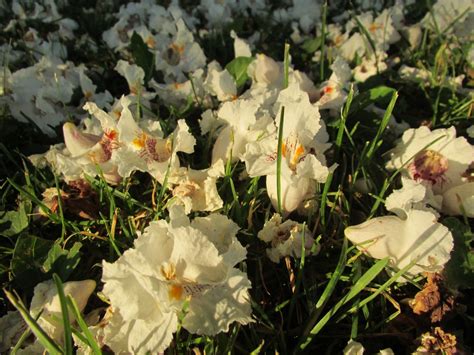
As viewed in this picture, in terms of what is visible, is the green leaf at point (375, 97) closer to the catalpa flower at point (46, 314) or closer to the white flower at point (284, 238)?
the white flower at point (284, 238)

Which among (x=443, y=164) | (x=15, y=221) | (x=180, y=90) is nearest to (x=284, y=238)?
(x=443, y=164)

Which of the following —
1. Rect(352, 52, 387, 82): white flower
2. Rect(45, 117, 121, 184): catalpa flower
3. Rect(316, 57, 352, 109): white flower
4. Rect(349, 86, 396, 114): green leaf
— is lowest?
Rect(352, 52, 387, 82): white flower

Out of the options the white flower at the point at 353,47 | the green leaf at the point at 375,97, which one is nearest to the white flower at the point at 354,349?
the green leaf at the point at 375,97

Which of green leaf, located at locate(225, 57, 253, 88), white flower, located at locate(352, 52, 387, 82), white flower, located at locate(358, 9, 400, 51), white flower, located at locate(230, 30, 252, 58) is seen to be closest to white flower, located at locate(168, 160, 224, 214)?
green leaf, located at locate(225, 57, 253, 88)

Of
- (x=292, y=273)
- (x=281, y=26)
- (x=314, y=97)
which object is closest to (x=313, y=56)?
(x=281, y=26)

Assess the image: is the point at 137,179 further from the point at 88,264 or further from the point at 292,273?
the point at 292,273

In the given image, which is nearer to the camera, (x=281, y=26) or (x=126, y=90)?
(x=126, y=90)

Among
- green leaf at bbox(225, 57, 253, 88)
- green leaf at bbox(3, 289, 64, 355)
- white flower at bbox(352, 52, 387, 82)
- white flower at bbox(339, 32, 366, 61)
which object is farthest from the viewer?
white flower at bbox(339, 32, 366, 61)

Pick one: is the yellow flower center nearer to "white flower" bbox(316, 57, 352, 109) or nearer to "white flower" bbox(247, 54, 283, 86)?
"white flower" bbox(316, 57, 352, 109)
